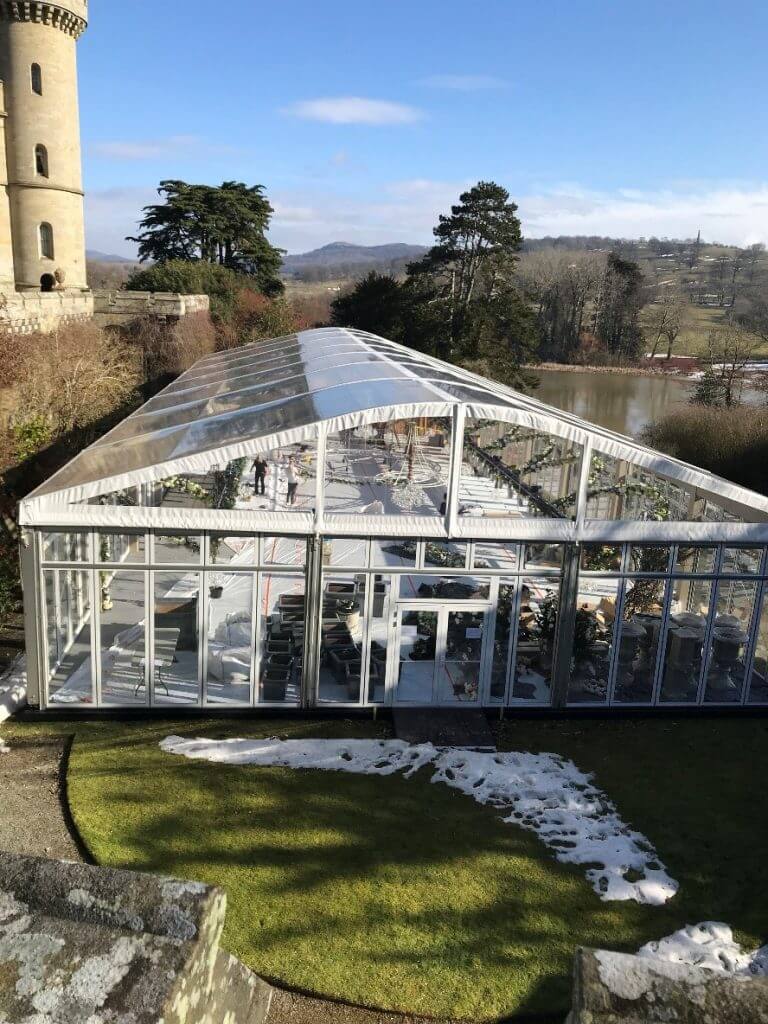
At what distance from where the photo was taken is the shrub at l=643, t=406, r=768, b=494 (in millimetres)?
28297

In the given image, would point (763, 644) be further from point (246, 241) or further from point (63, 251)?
point (246, 241)

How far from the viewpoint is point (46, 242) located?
3375 cm

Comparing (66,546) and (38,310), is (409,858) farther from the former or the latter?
(38,310)

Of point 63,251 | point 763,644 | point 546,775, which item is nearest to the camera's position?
point 546,775

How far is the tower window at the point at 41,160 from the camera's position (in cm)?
3256

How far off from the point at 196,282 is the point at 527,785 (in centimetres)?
3622

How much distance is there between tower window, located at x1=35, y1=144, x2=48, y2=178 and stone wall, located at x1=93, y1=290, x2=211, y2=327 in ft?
18.1

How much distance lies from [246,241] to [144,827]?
46.9 m

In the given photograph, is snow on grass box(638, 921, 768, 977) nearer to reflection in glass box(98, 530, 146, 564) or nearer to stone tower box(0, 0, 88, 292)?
reflection in glass box(98, 530, 146, 564)

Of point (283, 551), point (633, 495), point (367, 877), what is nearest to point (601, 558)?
point (633, 495)

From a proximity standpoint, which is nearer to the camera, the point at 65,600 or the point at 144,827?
the point at 144,827

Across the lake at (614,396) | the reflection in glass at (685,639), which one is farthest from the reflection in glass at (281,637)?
the lake at (614,396)

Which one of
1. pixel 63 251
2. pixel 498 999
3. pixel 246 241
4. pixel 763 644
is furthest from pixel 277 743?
pixel 246 241

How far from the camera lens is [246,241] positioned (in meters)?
49.8
